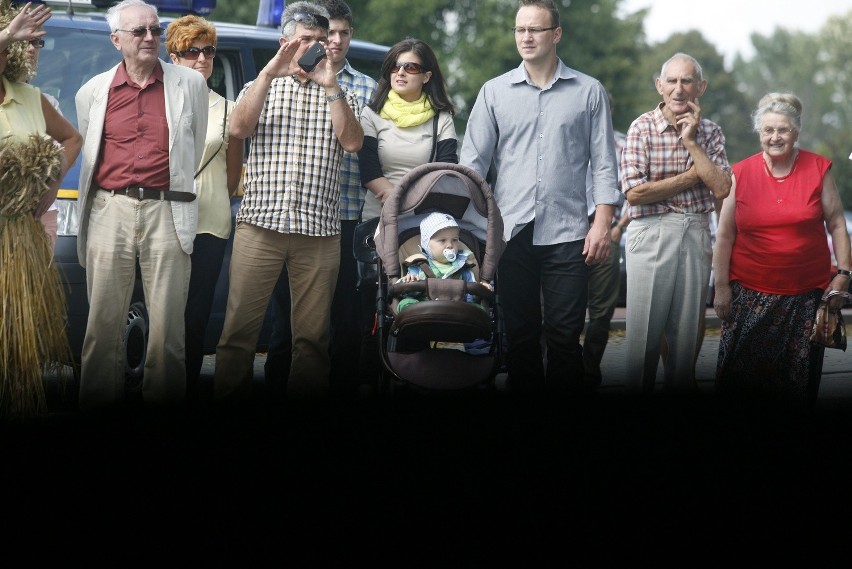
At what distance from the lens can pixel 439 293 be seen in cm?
660

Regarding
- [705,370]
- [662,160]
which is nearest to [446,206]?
[662,160]

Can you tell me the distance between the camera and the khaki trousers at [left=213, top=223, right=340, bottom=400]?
729cm

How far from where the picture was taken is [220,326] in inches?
332

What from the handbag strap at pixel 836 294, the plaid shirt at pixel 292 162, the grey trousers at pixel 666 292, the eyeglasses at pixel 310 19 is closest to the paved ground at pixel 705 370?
the grey trousers at pixel 666 292

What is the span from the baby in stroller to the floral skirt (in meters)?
1.63

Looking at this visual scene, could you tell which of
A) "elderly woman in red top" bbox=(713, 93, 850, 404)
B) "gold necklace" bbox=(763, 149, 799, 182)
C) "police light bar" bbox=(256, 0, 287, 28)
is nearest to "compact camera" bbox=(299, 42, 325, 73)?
"elderly woman in red top" bbox=(713, 93, 850, 404)

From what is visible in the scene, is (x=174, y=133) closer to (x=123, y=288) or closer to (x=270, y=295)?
(x=123, y=288)

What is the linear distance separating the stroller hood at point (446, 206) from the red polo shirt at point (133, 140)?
109 cm

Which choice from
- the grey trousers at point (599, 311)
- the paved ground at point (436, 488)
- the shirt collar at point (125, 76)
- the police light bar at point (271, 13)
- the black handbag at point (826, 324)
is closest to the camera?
the paved ground at point (436, 488)

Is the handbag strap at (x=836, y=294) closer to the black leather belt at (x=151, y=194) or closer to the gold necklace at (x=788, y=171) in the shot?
the gold necklace at (x=788, y=171)

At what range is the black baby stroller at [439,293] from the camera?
6531 mm

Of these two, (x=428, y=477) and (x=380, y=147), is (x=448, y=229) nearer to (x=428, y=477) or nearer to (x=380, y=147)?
(x=380, y=147)

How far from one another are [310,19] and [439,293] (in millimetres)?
1586

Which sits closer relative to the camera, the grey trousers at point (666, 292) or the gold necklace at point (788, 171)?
the grey trousers at point (666, 292)
